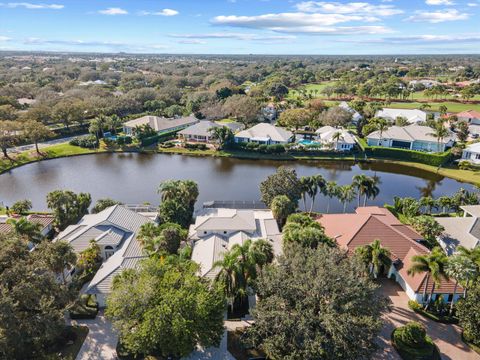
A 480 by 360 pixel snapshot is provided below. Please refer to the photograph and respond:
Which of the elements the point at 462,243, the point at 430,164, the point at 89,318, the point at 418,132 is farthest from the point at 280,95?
the point at 89,318

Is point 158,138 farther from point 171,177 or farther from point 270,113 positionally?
point 270,113

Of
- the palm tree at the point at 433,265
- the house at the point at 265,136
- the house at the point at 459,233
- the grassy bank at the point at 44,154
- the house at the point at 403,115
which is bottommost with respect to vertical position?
the grassy bank at the point at 44,154

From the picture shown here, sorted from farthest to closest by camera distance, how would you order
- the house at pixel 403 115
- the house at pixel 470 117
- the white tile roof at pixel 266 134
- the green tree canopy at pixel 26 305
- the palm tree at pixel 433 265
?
the house at pixel 470 117 < the house at pixel 403 115 < the white tile roof at pixel 266 134 < the palm tree at pixel 433 265 < the green tree canopy at pixel 26 305

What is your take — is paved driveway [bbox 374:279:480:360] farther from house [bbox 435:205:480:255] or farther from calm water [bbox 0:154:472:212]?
calm water [bbox 0:154:472:212]

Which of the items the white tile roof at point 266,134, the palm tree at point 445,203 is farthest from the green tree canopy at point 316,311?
the white tile roof at point 266,134

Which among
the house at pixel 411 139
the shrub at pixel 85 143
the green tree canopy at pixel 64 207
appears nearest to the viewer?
the green tree canopy at pixel 64 207

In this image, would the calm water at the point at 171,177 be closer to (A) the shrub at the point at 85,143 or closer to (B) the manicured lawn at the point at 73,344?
(A) the shrub at the point at 85,143

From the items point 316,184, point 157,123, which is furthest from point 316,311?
point 157,123

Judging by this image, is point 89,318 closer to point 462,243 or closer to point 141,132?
point 462,243
